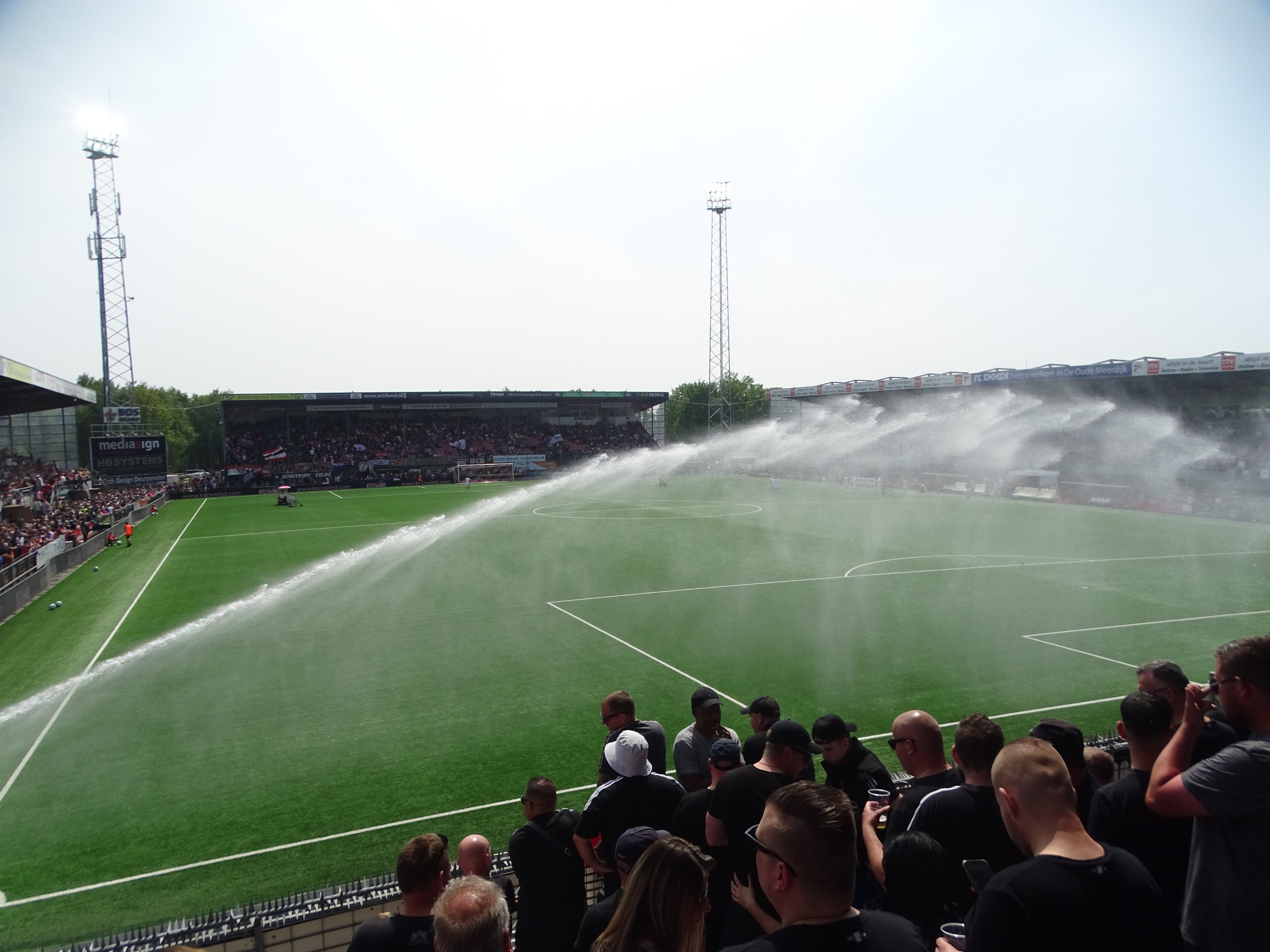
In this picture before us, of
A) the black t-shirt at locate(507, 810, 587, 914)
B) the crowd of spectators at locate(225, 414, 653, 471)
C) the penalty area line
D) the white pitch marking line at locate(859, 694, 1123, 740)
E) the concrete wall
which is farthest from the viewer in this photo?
the crowd of spectators at locate(225, 414, 653, 471)

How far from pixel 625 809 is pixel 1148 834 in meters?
2.75

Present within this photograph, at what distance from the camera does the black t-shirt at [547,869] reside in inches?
181

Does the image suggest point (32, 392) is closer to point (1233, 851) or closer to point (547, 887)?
point (547, 887)

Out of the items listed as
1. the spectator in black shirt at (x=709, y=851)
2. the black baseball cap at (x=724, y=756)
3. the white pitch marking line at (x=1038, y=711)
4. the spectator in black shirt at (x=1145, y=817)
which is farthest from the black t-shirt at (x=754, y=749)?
the white pitch marking line at (x=1038, y=711)

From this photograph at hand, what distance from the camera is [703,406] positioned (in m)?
86.7

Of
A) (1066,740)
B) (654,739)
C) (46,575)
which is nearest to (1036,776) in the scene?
(1066,740)

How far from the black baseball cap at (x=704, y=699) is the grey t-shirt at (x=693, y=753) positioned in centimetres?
19

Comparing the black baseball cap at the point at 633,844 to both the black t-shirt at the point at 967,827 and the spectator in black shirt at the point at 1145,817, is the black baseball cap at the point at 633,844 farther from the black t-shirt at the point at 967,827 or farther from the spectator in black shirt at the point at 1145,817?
the spectator in black shirt at the point at 1145,817

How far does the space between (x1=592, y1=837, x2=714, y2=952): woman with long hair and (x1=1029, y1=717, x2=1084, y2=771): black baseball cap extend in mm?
2689

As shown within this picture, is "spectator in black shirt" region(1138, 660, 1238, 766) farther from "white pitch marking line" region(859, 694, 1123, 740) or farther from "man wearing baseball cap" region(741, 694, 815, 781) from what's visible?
"white pitch marking line" region(859, 694, 1123, 740)

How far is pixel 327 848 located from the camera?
8578mm

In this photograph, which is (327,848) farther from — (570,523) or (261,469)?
(261,469)

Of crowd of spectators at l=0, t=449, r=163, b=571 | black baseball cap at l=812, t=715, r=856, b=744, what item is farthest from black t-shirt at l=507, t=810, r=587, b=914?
crowd of spectators at l=0, t=449, r=163, b=571

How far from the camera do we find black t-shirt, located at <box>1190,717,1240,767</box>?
4406mm
